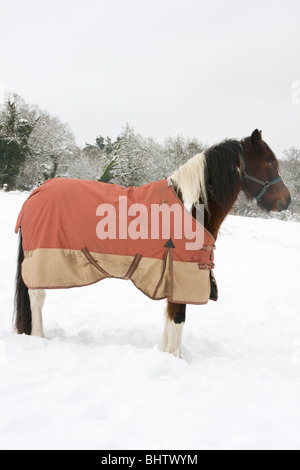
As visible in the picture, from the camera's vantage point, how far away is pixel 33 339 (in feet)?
9.41

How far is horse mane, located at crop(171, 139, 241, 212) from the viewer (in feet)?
10.1

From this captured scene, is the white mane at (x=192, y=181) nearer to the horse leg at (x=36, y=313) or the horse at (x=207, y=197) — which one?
the horse at (x=207, y=197)

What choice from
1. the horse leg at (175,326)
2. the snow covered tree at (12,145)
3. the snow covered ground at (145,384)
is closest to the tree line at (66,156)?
the snow covered tree at (12,145)

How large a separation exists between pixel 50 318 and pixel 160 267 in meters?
2.04

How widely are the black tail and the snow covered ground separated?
9.4 inches

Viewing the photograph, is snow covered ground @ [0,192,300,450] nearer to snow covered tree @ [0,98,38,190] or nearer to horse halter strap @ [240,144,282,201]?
horse halter strap @ [240,144,282,201]

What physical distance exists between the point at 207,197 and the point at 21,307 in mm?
2124

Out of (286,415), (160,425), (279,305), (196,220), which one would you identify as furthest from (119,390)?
(279,305)

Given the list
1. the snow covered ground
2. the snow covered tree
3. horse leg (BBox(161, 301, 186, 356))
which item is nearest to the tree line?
the snow covered tree

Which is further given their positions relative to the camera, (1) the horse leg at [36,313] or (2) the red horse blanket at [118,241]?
(1) the horse leg at [36,313]

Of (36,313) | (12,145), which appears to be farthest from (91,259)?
(12,145)

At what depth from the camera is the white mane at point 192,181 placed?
3.07m

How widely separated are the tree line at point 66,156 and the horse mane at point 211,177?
20.0 meters

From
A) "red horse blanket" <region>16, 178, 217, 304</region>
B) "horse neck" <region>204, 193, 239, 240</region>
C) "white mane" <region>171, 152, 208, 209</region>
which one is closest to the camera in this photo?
"red horse blanket" <region>16, 178, 217, 304</region>
